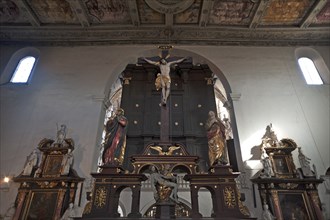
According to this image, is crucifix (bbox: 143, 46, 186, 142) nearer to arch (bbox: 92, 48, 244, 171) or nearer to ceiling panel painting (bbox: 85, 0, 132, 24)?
arch (bbox: 92, 48, 244, 171)

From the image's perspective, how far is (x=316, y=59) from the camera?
35.2 ft

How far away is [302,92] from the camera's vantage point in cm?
960

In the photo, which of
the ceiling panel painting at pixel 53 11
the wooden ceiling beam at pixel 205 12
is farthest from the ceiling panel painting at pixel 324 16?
the ceiling panel painting at pixel 53 11

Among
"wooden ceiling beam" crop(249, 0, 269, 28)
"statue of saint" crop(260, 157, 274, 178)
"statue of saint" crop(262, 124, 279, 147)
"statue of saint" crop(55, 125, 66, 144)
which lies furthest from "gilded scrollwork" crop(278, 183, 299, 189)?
"statue of saint" crop(55, 125, 66, 144)

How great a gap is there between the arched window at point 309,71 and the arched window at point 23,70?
11.7m

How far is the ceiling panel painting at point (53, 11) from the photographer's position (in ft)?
32.6

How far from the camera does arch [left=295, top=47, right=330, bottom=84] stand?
10159mm

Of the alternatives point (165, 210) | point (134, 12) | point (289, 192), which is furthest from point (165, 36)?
point (289, 192)

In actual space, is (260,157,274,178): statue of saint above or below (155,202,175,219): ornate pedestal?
above

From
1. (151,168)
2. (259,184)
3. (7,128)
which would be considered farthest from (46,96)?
(259,184)

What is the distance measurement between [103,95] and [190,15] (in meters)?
5.06

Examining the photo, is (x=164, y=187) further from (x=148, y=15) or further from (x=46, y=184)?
(x=148, y=15)

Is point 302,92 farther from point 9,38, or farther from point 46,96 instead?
point 9,38

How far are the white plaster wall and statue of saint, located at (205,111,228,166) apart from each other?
154 cm
